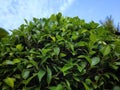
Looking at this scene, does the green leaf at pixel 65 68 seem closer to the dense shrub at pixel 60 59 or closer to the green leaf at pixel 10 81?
the dense shrub at pixel 60 59

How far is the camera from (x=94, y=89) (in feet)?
13.1

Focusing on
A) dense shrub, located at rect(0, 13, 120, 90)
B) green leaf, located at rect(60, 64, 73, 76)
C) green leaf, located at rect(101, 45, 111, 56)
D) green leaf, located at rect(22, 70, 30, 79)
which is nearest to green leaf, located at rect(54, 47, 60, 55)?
dense shrub, located at rect(0, 13, 120, 90)

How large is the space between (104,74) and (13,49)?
1236 millimetres

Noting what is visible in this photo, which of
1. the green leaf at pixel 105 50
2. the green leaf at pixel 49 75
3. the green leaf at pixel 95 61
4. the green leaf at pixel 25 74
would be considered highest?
the green leaf at pixel 105 50

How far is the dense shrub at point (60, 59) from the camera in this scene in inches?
154

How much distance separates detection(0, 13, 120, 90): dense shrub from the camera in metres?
3.92

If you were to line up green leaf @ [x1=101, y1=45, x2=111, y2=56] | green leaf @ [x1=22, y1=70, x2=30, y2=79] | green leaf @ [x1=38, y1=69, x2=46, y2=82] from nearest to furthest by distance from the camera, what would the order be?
green leaf @ [x1=38, y1=69, x2=46, y2=82], green leaf @ [x1=22, y1=70, x2=30, y2=79], green leaf @ [x1=101, y1=45, x2=111, y2=56]

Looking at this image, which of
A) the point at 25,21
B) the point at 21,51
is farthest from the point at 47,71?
the point at 25,21

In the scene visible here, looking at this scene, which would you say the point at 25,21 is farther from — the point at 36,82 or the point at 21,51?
the point at 36,82

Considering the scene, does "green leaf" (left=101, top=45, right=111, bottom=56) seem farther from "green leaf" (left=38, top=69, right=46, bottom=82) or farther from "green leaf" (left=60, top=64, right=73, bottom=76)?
"green leaf" (left=38, top=69, right=46, bottom=82)

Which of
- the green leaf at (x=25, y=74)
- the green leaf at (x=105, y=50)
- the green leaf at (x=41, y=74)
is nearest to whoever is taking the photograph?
the green leaf at (x=41, y=74)

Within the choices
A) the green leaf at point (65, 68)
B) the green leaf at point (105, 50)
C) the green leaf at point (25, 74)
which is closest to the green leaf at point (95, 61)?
the green leaf at point (105, 50)

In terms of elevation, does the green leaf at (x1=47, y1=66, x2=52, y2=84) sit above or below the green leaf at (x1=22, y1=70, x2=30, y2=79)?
below

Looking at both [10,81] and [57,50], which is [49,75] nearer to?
[57,50]
